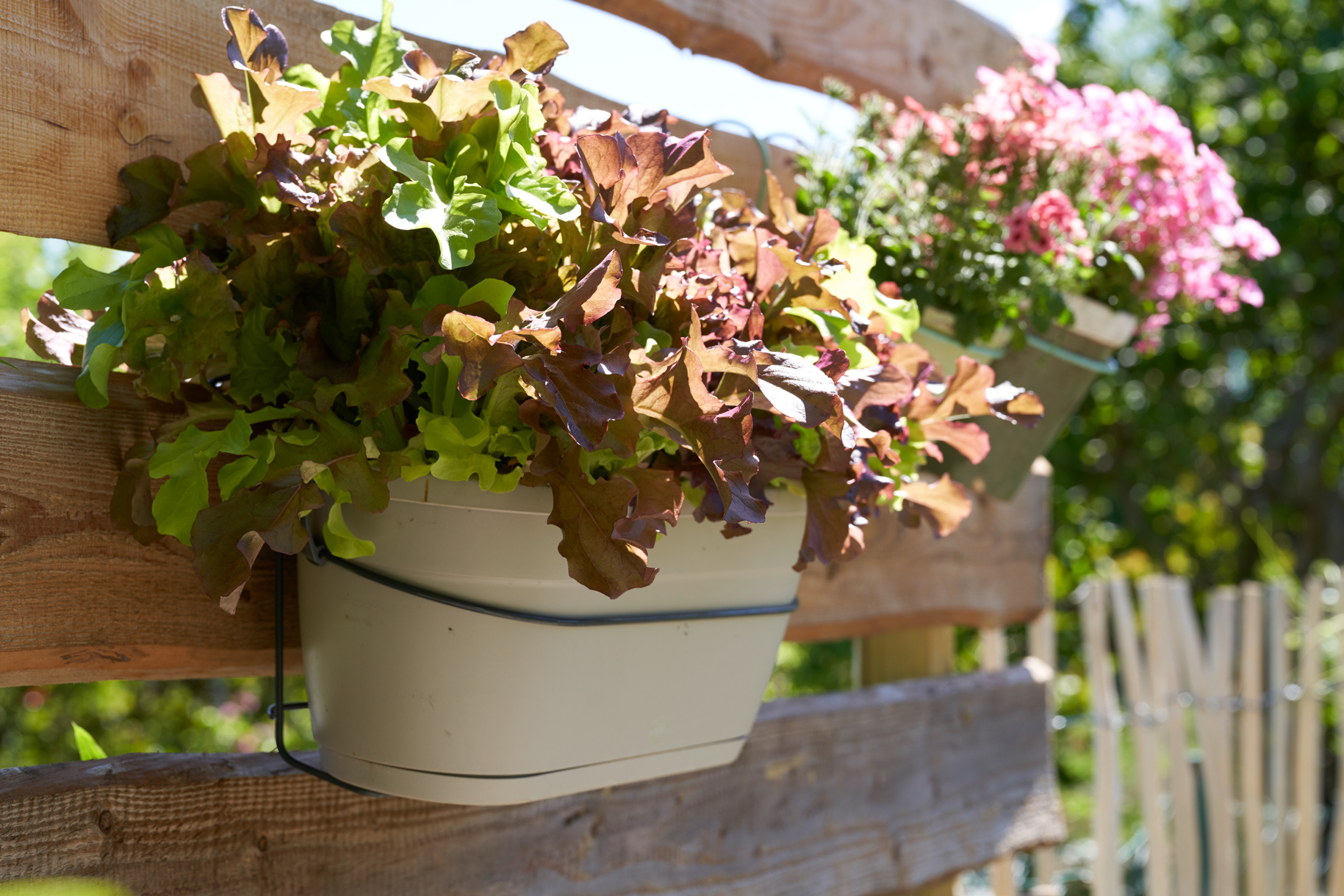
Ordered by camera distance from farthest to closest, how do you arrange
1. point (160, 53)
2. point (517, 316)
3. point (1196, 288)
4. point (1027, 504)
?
1. point (1027, 504)
2. point (1196, 288)
3. point (160, 53)
4. point (517, 316)

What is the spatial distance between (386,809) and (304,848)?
0.23ft

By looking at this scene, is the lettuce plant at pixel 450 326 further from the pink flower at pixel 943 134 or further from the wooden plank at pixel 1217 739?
the wooden plank at pixel 1217 739

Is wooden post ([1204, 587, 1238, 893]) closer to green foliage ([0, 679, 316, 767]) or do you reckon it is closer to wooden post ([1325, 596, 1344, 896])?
wooden post ([1325, 596, 1344, 896])

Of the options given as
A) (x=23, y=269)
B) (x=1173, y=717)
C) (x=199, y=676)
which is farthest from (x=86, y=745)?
(x=23, y=269)

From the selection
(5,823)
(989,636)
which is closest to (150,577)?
(5,823)

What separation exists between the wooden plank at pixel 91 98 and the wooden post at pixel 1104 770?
5.85 ft

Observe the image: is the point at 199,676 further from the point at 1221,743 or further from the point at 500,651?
the point at 1221,743

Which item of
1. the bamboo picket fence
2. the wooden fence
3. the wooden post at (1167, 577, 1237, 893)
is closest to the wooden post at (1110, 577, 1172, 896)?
the bamboo picket fence

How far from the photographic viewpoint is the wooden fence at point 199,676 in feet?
2.21

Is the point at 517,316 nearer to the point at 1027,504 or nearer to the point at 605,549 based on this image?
the point at 605,549

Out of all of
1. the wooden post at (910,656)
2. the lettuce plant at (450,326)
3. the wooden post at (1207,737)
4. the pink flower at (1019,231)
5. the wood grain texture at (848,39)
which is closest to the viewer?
the lettuce plant at (450,326)

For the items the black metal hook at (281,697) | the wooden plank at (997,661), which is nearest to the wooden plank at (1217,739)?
the wooden plank at (997,661)

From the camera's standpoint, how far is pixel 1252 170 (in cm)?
462

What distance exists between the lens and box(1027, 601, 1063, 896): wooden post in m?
1.55
